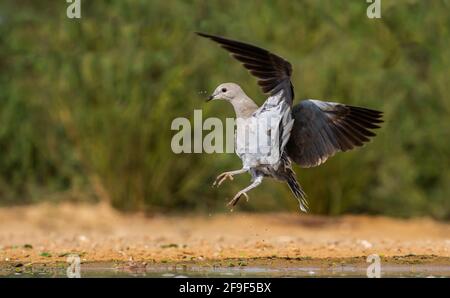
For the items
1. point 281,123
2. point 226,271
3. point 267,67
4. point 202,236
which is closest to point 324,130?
point 281,123

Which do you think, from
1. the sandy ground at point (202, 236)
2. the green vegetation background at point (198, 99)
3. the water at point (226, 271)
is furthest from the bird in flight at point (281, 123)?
the green vegetation background at point (198, 99)

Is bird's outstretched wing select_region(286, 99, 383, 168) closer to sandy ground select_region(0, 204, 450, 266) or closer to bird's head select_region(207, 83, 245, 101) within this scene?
bird's head select_region(207, 83, 245, 101)

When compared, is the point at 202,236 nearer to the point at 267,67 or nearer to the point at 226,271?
the point at 226,271

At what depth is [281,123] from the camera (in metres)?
6.62

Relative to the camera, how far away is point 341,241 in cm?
884

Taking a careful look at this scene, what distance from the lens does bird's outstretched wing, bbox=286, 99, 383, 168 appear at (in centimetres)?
703

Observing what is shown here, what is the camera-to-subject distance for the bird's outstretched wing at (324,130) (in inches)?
277

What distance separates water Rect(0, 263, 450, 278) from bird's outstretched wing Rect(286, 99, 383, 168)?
74 cm

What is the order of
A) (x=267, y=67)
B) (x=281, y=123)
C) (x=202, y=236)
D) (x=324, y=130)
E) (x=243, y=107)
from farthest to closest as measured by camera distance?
(x=202, y=236), (x=324, y=130), (x=243, y=107), (x=281, y=123), (x=267, y=67)

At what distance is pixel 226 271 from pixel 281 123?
1.09 m

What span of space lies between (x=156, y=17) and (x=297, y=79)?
1.66 metres

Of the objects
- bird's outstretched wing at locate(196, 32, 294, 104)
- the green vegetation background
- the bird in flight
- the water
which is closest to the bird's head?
the bird in flight

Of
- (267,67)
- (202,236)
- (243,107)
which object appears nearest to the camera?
(267,67)
